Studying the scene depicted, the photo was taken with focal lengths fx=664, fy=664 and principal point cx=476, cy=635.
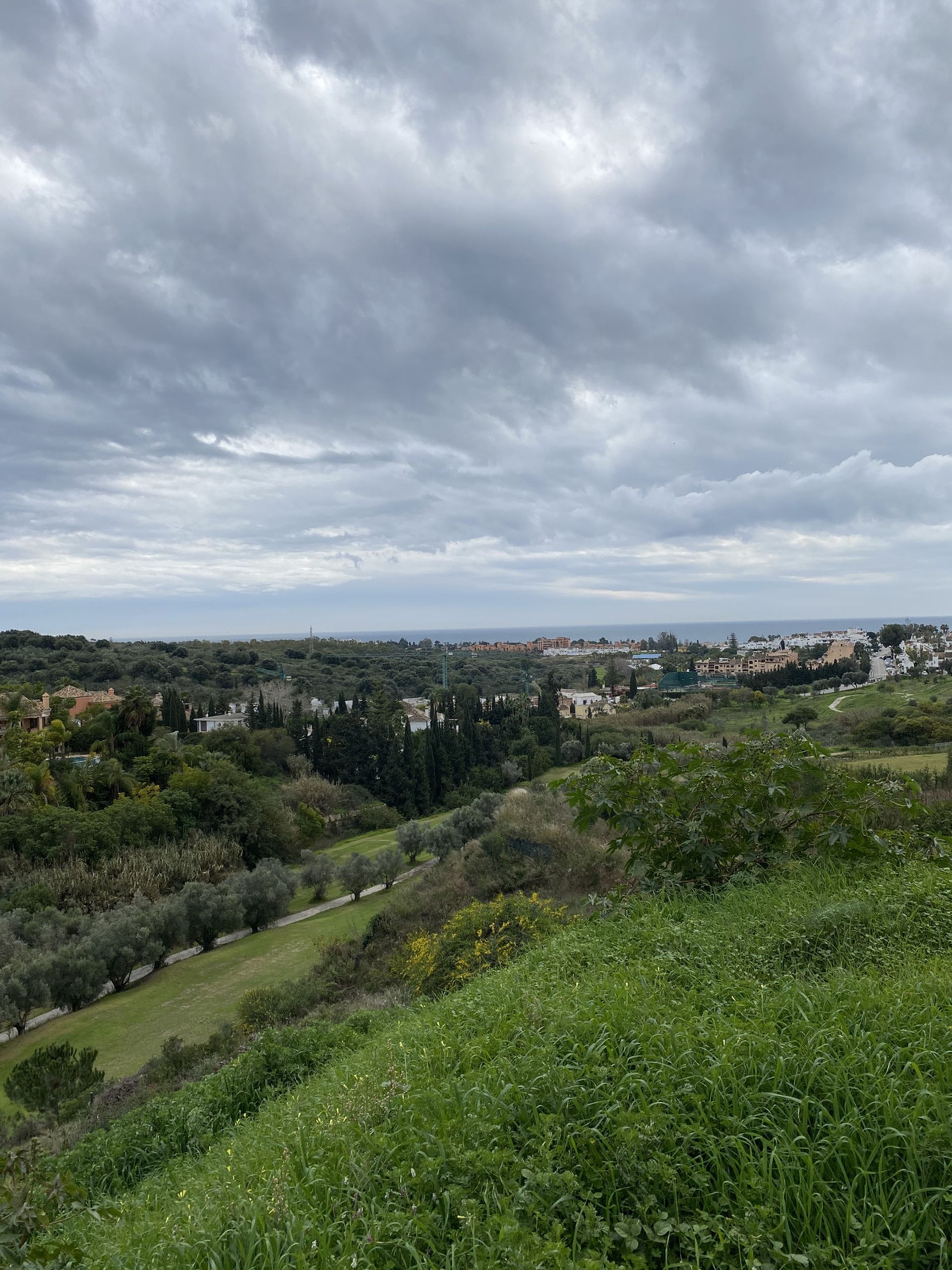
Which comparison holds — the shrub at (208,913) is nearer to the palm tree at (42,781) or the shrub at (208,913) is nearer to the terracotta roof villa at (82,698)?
the palm tree at (42,781)

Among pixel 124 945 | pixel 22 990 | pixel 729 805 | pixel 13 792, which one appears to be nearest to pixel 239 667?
pixel 13 792

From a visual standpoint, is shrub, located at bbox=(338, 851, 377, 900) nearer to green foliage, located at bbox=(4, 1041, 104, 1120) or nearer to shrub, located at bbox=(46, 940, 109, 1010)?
shrub, located at bbox=(46, 940, 109, 1010)

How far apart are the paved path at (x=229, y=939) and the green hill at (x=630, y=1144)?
600 inches

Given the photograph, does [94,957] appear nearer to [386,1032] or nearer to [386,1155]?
[386,1032]

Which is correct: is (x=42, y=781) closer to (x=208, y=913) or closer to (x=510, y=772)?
(x=208, y=913)

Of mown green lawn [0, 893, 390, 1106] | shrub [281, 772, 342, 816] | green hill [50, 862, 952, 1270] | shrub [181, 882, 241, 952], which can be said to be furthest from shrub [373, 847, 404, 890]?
green hill [50, 862, 952, 1270]

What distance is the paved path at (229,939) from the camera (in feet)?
48.1

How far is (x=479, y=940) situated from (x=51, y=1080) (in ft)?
19.7

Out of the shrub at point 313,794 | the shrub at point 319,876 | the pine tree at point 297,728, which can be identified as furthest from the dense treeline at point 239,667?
the shrub at point 319,876

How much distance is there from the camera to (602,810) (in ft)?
15.0

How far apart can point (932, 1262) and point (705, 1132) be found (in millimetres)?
533

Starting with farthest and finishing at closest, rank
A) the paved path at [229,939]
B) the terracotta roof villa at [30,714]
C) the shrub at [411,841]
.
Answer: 1. the terracotta roof villa at [30,714]
2. the shrub at [411,841]
3. the paved path at [229,939]

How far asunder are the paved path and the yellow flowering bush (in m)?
10.5

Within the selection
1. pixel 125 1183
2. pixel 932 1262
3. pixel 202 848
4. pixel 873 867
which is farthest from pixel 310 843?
pixel 932 1262
